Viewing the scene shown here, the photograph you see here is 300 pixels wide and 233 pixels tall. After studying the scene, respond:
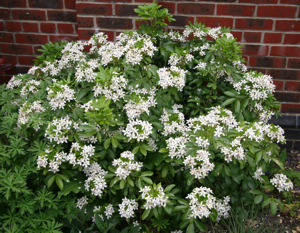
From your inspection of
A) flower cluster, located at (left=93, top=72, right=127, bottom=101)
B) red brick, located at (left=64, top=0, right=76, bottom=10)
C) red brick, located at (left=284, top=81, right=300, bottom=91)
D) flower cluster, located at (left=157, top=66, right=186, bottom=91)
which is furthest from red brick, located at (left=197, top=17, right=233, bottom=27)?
flower cluster, located at (left=93, top=72, right=127, bottom=101)

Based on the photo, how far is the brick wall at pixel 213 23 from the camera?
8.77 feet

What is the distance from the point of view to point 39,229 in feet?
5.38

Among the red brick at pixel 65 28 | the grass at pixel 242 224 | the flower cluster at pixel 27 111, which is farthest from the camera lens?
the red brick at pixel 65 28

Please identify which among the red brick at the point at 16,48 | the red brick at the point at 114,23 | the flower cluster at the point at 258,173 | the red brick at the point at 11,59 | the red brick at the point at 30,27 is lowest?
the flower cluster at the point at 258,173

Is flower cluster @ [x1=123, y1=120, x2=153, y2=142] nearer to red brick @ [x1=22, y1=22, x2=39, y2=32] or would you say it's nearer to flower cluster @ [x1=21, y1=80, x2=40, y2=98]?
flower cluster @ [x1=21, y1=80, x2=40, y2=98]

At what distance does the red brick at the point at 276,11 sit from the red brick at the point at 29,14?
7.57ft

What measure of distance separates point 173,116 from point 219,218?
2.67 ft

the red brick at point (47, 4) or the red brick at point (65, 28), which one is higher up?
the red brick at point (47, 4)

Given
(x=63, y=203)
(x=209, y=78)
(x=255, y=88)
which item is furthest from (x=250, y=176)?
(x=63, y=203)

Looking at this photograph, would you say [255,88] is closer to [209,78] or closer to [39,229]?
[209,78]

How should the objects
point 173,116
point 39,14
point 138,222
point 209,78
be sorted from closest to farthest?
point 173,116
point 138,222
point 209,78
point 39,14

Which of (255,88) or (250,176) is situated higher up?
(255,88)

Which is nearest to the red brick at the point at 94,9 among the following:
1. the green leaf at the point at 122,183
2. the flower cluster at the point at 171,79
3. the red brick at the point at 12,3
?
the red brick at the point at 12,3

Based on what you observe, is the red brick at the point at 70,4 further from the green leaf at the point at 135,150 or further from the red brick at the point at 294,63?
the red brick at the point at 294,63
